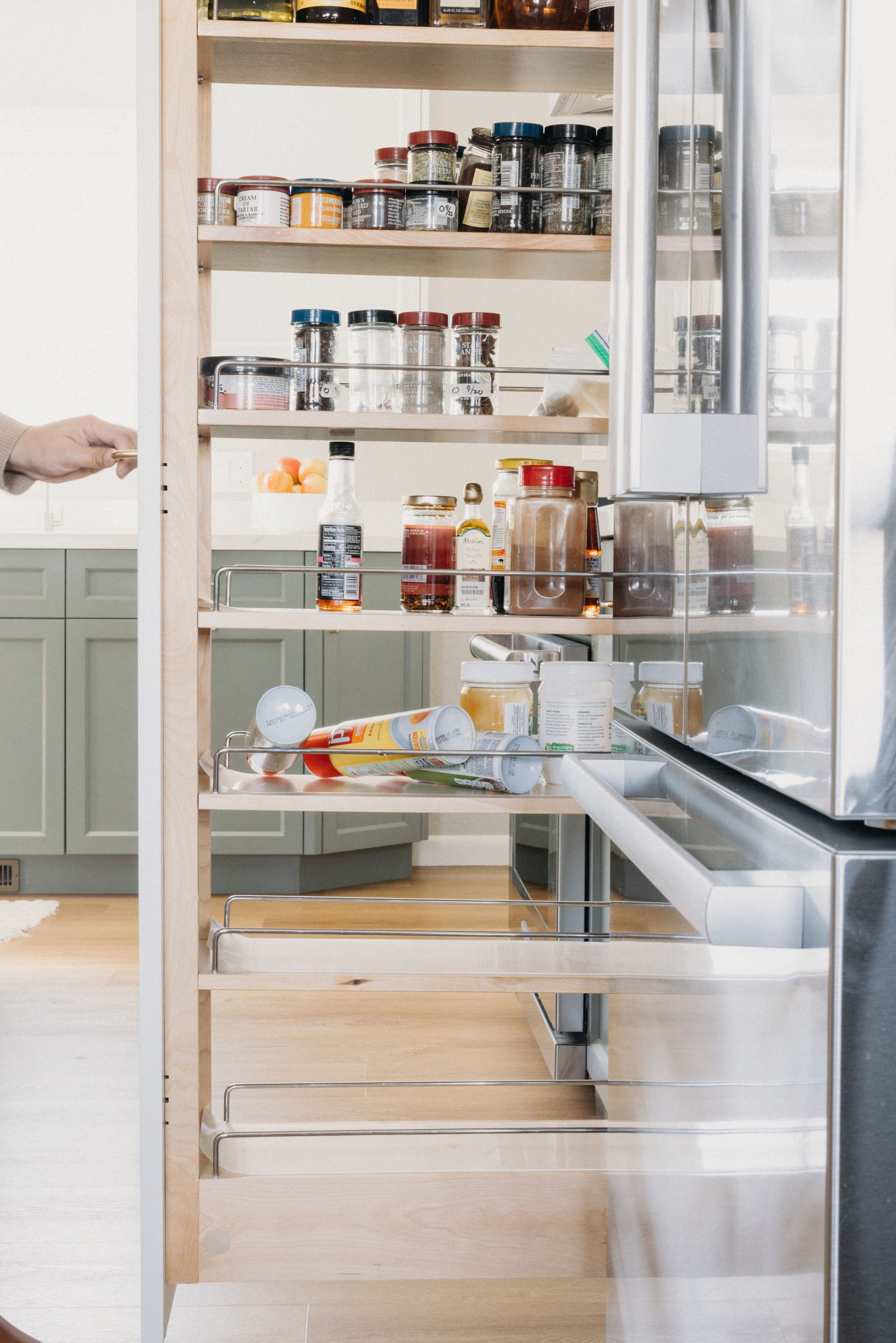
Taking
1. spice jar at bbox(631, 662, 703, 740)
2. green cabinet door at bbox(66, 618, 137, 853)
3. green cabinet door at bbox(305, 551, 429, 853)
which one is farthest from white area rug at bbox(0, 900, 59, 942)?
spice jar at bbox(631, 662, 703, 740)

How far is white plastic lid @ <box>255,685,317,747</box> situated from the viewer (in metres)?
1.47

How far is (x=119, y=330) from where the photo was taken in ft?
13.1

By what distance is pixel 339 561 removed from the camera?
149cm

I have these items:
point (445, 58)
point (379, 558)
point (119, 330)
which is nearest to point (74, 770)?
point (379, 558)

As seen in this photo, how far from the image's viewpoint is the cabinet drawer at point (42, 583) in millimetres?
3150

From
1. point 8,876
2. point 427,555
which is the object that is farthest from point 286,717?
point 8,876

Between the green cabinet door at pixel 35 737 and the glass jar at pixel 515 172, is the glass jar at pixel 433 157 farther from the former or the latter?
the green cabinet door at pixel 35 737

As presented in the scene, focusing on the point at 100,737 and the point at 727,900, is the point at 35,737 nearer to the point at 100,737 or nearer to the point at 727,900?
the point at 100,737

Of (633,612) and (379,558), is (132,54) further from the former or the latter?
(633,612)

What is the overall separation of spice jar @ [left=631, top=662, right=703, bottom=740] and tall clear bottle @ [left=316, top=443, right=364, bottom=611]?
24.7 inches

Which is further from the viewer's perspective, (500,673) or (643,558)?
(500,673)

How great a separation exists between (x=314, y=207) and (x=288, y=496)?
1796 mm

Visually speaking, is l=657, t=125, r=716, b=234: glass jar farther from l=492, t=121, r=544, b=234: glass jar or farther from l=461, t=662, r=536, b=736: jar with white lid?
l=461, t=662, r=536, b=736: jar with white lid

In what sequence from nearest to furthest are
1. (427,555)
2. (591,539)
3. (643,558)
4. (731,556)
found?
(731,556) → (643,558) → (427,555) → (591,539)
